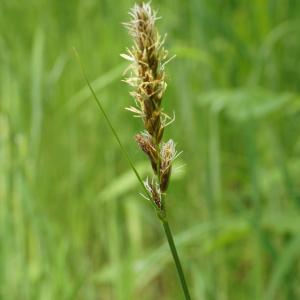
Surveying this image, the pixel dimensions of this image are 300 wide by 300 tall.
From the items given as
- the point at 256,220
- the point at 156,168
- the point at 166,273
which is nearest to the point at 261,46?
the point at 256,220

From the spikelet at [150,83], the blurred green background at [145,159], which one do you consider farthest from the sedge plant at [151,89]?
the blurred green background at [145,159]

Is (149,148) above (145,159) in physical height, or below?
below

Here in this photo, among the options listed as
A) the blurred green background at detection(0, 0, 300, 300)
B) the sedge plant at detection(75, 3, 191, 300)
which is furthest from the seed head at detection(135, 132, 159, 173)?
the blurred green background at detection(0, 0, 300, 300)

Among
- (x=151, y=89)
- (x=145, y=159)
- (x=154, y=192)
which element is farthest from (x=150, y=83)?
(x=145, y=159)

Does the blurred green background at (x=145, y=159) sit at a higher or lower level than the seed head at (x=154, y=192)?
higher

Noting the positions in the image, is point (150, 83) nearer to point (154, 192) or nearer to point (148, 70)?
point (148, 70)

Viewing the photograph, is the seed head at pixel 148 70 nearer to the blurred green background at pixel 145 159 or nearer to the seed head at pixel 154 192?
the seed head at pixel 154 192

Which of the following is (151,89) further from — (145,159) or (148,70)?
(145,159)

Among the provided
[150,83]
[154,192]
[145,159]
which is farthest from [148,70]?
[145,159]

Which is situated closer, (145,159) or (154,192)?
(154,192)
